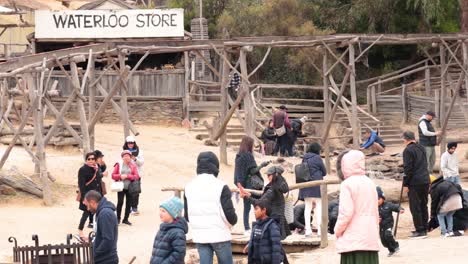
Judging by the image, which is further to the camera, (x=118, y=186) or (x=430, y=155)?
(x=430, y=155)

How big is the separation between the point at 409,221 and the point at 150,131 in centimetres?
1604

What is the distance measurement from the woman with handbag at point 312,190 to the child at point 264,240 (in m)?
3.67

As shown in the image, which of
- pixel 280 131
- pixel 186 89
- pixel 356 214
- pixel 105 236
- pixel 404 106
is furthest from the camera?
pixel 404 106

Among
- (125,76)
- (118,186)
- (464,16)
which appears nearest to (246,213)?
(118,186)

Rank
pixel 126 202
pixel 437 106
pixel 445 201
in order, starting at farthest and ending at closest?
pixel 437 106 < pixel 126 202 < pixel 445 201

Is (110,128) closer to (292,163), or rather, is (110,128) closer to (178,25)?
(178,25)

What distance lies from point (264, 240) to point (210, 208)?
2.91ft

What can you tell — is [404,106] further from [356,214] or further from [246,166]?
[356,214]

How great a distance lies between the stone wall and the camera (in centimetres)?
3825

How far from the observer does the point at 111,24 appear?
3812 cm

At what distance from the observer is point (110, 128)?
36375 millimetres

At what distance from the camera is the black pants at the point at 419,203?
Result: 58.5 feet

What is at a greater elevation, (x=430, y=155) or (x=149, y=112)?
(x=149, y=112)

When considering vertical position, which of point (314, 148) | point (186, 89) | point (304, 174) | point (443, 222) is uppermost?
point (186, 89)
